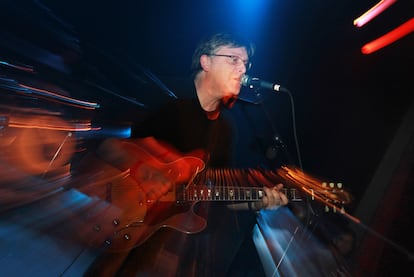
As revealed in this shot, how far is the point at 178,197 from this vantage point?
48.6 inches

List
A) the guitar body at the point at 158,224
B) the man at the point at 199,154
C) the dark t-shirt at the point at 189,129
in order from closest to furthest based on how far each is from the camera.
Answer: the guitar body at the point at 158,224
the man at the point at 199,154
the dark t-shirt at the point at 189,129

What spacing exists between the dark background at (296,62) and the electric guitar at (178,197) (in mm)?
312

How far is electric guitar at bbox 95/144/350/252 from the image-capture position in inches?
45.1

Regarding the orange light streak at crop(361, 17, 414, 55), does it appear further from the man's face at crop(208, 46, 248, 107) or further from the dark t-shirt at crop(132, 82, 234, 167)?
the dark t-shirt at crop(132, 82, 234, 167)

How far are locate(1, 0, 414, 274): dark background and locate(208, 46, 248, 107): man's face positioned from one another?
0.54 ft

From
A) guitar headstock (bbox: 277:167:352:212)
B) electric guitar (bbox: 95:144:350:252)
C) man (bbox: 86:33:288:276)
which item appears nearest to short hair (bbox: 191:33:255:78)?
man (bbox: 86:33:288:276)

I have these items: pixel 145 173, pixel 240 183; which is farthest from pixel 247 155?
pixel 145 173

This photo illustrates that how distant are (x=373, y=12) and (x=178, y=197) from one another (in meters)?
1.27

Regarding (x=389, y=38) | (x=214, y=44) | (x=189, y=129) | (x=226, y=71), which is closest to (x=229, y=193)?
(x=189, y=129)

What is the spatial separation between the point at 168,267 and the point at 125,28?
3.76 feet

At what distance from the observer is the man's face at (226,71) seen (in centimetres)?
153

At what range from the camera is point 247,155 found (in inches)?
67.5

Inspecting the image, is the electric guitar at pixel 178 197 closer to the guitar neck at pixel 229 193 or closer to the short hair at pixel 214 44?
the guitar neck at pixel 229 193

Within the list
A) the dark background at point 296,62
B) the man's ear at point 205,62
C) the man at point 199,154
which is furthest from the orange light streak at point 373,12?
the man's ear at point 205,62
